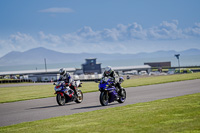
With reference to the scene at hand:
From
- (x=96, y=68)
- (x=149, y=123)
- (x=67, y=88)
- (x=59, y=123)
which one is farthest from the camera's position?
(x=96, y=68)

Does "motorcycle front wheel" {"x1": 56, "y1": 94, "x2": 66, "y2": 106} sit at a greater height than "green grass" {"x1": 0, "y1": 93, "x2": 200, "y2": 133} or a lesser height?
greater

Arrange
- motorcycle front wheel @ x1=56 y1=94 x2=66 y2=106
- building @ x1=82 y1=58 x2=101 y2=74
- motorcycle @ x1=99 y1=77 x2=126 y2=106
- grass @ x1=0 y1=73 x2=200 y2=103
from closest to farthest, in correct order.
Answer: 1. motorcycle @ x1=99 y1=77 x2=126 y2=106
2. motorcycle front wheel @ x1=56 y1=94 x2=66 y2=106
3. grass @ x1=0 y1=73 x2=200 y2=103
4. building @ x1=82 y1=58 x2=101 y2=74

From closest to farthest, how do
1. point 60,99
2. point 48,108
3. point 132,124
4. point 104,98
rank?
point 132,124, point 104,98, point 48,108, point 60,99

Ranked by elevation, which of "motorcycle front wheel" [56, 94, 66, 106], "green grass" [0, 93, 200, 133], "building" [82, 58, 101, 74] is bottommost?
"green grass" [0, 93, 200, 133]

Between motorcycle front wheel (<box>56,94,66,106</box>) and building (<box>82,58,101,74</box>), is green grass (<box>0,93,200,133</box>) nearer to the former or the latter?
motorcycle front wheel (<box>56,94,66,106</box>)

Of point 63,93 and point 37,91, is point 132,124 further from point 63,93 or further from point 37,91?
point 37,91

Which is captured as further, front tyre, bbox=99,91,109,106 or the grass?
the grass

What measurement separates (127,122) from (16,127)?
149 inches

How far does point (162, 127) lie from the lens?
31.8 ft

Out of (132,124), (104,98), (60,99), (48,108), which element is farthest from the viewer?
(60,99)

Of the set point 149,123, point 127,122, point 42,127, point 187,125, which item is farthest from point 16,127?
point 187,125

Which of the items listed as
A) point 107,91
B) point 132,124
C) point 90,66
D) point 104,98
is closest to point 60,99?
point 104,98

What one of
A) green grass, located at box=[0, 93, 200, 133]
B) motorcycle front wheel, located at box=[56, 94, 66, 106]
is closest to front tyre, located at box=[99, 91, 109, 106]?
motorcycle front wheel, located at box=[56, 94, 66, 106]

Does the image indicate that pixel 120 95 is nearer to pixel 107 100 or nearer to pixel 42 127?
pixel 107 100
